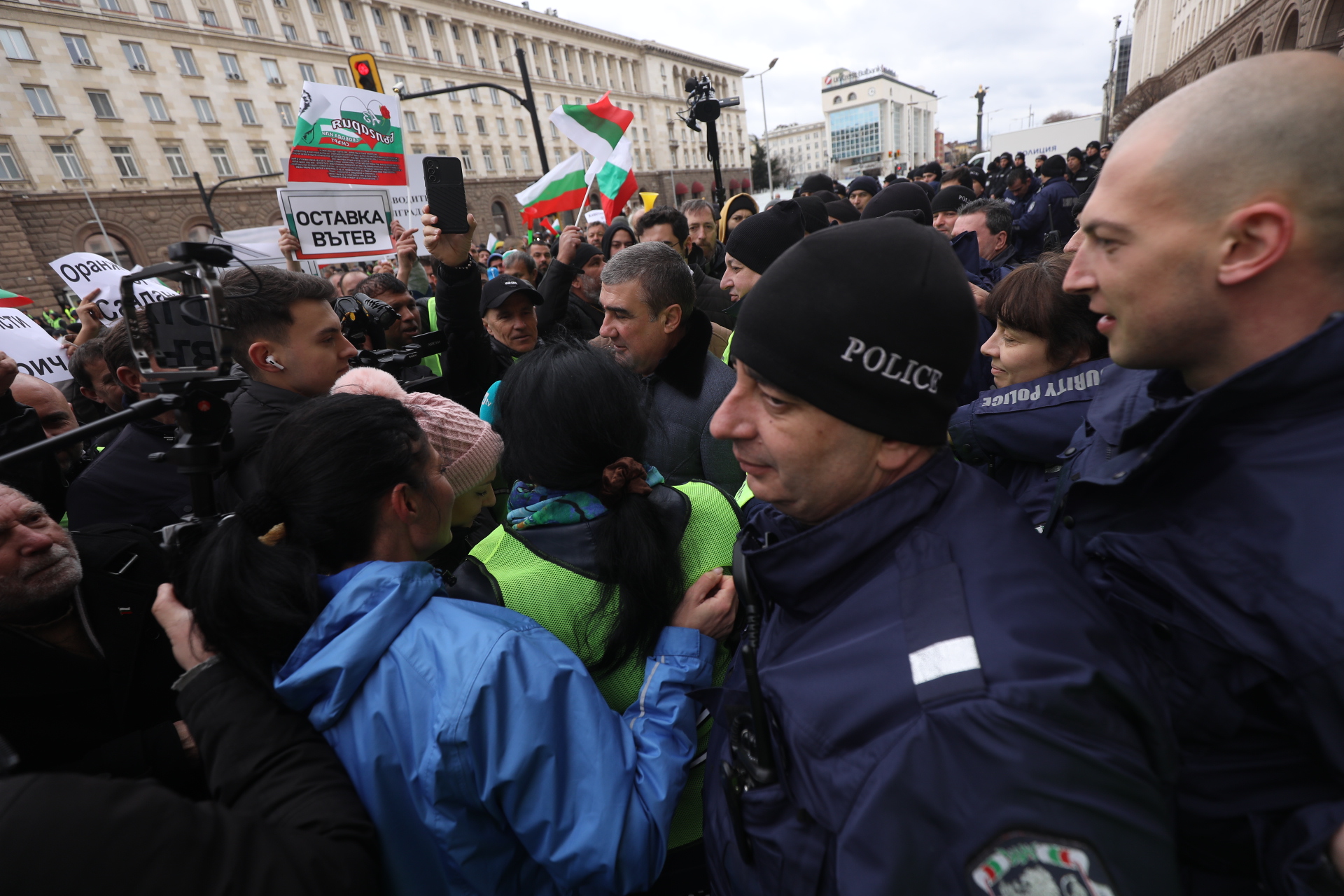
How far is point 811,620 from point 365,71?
34.8ft

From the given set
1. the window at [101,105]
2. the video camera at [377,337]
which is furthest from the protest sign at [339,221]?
the window at [101,105]

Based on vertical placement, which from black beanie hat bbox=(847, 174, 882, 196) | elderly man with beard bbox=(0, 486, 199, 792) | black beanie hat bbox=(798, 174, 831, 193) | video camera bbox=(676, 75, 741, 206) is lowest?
elderly man with beard bbox=(0, 486, 199, 792)

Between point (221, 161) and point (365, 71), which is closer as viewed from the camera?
point (365, 71)

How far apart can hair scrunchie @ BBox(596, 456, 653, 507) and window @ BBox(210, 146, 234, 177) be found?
4248 centimetres

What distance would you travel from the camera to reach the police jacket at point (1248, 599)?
2.79 ft

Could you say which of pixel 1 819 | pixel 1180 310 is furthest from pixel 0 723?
pixel 1180 310

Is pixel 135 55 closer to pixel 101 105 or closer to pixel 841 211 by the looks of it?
pixel 101 105

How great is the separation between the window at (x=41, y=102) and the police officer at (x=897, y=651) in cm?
4144

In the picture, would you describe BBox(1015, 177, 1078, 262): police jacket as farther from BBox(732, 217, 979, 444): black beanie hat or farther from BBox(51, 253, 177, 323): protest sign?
BBox(51, 253, 177, 323): protest sign

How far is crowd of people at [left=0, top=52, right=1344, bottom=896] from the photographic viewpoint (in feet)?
2.71

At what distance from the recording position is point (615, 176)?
7.54 m

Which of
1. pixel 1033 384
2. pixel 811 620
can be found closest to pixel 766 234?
pixel 1033 384

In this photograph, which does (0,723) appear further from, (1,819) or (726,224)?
(726,224)

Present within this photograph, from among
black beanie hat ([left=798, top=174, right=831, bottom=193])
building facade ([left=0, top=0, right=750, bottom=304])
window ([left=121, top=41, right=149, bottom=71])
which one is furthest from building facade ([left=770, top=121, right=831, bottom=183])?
black beanie hat ([left=798, top=174, right=831, bottom=193])
